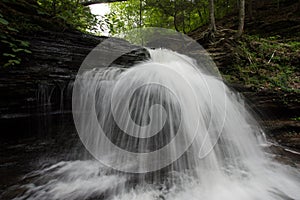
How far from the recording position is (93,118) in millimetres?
3131

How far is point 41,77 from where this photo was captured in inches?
109

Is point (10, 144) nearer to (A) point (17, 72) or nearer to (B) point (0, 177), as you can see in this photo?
(B) point (0, 177)

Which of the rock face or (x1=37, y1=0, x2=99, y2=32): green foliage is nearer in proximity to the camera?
the rock face

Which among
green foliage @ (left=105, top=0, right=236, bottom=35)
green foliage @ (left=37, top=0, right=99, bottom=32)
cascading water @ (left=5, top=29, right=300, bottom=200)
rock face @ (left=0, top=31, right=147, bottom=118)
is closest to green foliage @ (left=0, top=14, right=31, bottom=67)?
rock face @ (left=0, top=31, right=147, bottom=118)

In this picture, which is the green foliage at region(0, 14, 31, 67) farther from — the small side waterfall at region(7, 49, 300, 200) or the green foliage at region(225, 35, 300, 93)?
the green foliage at region(225, 35, 300, 93)

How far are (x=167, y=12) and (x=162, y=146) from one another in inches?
468

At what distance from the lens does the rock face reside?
2502 mm

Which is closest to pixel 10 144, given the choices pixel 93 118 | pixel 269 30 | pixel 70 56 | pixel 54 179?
pixel 54 179

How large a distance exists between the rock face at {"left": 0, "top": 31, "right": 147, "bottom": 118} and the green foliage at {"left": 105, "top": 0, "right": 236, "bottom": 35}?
9.39 m

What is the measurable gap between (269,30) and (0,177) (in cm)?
1186

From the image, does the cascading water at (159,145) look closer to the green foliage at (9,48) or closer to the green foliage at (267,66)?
the green foliage at (9,48)

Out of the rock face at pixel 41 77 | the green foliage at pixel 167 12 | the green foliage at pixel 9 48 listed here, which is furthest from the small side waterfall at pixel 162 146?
the green foliage at pixel 167 12

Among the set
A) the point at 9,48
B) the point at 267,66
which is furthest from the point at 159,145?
the point at 267,66

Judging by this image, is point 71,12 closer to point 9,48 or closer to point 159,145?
point 9,48
